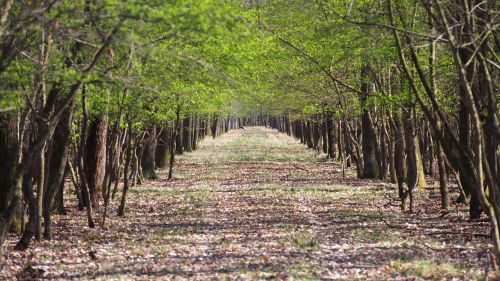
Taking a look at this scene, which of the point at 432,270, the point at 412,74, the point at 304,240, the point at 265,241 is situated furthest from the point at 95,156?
the point at 432,270

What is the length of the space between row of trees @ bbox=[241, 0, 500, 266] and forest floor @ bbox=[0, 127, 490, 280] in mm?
1290

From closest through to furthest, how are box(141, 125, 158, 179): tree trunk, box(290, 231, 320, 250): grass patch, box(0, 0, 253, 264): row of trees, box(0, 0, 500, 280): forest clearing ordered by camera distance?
box(0, 0, 253, 264): row of trees, box(0, 0, 500, 280): forest clearing, box(290, 231, 320, 250): grass patch, box(141, 125, 158, 179): tree trunk

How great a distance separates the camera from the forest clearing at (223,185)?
→ 34.2 feet

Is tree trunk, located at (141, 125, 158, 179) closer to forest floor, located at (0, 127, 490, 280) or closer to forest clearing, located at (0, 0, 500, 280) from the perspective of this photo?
forest clearing, located at (0, 0, 500, 280)

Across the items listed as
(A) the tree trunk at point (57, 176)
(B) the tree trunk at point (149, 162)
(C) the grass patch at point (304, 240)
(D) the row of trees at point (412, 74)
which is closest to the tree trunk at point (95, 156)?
(A) the tree trunk at point (57, 176)

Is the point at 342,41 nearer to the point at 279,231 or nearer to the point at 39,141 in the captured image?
the point at 279,231

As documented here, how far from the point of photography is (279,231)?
52.7 feet

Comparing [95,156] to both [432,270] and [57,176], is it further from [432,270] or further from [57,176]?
[432,270]

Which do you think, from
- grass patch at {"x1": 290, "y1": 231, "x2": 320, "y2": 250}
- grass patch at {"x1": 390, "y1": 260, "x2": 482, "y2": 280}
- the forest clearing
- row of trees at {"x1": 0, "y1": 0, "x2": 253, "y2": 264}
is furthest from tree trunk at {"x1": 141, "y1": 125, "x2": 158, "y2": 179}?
grass patch at {"x1": 390, "y1": 260, "x2": 482, "y2": 280}

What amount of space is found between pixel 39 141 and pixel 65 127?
5.13 m

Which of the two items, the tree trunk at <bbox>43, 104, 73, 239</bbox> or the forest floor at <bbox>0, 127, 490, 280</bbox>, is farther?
the tree trunk at <bbox>43, 104, 73, 239</bbox>

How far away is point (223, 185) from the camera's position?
97.4 ft

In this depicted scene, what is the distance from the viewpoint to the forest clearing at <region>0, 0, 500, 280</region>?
1041cm

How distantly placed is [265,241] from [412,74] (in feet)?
24.6
